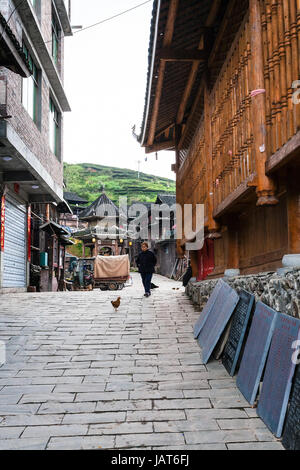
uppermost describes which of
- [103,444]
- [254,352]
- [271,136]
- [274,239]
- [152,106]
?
[152,106]

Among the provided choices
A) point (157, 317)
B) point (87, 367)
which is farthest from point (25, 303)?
point (87, 367)

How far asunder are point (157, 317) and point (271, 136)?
202 inches

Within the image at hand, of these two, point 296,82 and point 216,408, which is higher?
point 296,82

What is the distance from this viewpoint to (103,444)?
293 centimetres

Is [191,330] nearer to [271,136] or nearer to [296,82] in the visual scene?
[271,136]

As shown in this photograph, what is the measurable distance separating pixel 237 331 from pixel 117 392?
1.43 metres

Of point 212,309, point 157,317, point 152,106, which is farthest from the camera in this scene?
point 152,106

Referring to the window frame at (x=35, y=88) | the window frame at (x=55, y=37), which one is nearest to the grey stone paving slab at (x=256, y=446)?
the window frame at (x=35, y=88)

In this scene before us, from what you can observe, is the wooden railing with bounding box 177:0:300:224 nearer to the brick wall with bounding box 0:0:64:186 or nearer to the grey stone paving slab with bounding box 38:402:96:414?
the grey stone paving slab with bounding box 38:402:96:414

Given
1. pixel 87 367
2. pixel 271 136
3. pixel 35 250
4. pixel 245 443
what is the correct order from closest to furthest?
pixel 245 443
pixel 271 136
pixel 87 367
pixel 35 250

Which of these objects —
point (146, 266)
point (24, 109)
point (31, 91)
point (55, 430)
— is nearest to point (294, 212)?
point (55, 430)

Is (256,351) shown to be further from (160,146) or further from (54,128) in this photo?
(54,128)

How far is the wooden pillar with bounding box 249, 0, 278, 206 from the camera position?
4047 mm

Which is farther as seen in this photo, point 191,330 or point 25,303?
point 25,303
